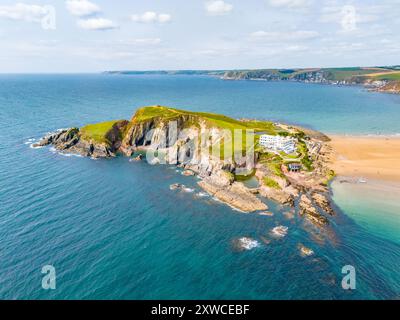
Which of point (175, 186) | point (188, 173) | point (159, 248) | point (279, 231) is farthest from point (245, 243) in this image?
point (188, 173)

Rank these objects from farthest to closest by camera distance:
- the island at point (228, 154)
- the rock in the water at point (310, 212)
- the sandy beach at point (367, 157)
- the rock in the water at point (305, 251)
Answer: the sandy beach at point (367, 157)
the island at point (228, 154)
the rock in the water at point (310, 212)
the rock in the water at point (305, 251)

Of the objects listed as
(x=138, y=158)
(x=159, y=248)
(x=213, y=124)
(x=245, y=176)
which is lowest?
(x=159, y=248)

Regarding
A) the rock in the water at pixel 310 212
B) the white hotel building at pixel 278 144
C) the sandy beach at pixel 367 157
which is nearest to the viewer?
the rock in the water at pixel 310 212

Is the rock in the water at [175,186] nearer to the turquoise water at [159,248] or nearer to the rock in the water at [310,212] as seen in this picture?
the turquoise water at [159,248]

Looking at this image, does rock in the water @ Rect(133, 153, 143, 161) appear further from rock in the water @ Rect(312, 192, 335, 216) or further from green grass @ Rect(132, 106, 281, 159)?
rock in the water @ Rect(312, 192, 335, 216)

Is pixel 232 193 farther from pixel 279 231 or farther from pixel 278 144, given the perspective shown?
pixel 278 144

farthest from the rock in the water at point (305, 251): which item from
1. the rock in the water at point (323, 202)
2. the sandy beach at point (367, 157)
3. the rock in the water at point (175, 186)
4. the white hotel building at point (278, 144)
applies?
the white hotel building at point (278, 144)

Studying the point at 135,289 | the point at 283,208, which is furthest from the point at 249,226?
the point at 135,289
